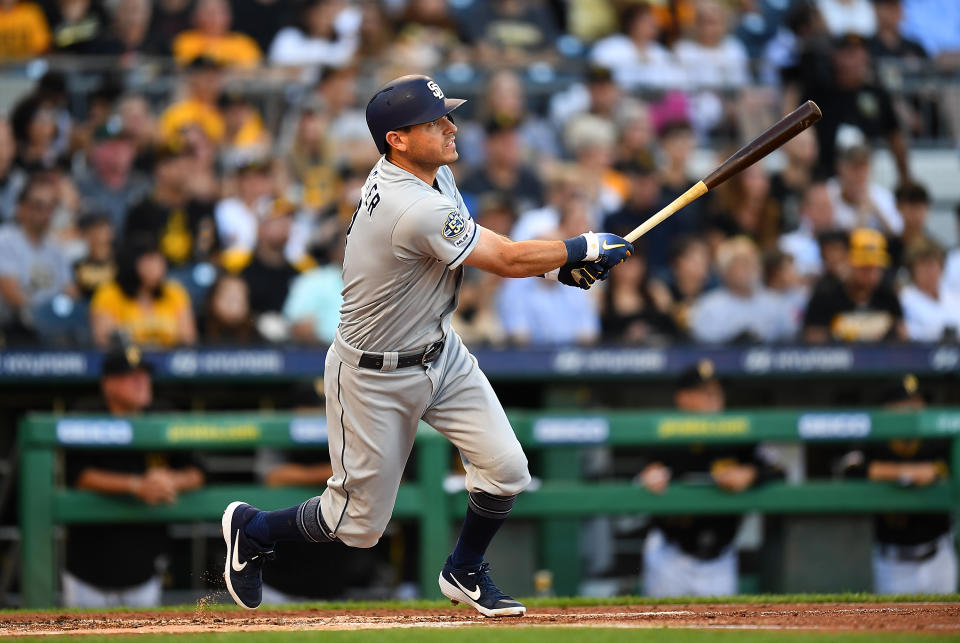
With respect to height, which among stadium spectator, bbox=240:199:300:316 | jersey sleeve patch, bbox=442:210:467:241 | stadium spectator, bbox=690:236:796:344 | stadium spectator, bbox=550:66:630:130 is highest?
stadium spectator, bbox=550:66:630:130

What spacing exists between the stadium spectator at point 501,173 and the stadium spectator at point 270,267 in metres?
1.34

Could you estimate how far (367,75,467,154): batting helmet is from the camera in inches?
173

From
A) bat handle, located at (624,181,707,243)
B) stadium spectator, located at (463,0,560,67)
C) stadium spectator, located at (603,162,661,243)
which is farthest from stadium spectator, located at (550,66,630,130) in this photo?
bat handle, located at (624,181,707,243)

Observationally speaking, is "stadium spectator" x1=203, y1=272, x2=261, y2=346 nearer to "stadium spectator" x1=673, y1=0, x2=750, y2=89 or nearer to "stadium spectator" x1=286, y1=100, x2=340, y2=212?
"stadium spectator" x1=286, y1=100, x2=340, y2=212

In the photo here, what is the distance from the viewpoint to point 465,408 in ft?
15.3

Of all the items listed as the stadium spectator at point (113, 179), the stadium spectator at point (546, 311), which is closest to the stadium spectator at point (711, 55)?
the stadium spectator at point (546, 311)

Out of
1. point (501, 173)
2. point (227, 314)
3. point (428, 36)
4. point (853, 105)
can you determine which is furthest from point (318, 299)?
point (853, 105)

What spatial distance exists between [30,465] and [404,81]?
306 cm

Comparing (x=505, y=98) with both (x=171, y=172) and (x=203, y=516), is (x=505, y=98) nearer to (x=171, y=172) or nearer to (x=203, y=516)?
(x=171, y=172)

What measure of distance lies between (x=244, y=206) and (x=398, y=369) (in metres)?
4.39

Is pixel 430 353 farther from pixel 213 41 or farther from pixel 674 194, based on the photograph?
pixel 213 41

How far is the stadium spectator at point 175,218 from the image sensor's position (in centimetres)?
826

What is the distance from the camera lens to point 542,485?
670 cm

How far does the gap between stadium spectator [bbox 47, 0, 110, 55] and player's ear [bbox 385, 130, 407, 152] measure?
231 inches
